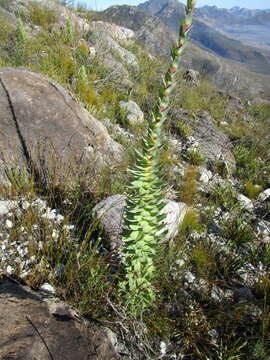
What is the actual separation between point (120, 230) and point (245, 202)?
8.09 feet

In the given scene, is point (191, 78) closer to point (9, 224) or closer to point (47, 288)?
point (9, 224)

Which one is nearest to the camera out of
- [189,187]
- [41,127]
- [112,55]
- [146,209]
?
[146,209]

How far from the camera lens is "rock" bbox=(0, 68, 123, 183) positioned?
3.17 meters

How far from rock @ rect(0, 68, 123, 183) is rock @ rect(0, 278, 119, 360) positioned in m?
1.71

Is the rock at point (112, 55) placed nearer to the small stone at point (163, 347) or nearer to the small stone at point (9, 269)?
the small stone at point (9, 269)

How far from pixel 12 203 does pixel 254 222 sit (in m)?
3.50

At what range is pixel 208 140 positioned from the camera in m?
5.89

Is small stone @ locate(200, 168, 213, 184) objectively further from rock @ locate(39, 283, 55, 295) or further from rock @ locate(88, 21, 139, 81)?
rock @ locate(88, 21, 139, 81)

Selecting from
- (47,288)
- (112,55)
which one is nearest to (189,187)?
(47,288)

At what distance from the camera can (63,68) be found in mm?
6012

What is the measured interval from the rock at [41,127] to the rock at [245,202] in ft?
7.37

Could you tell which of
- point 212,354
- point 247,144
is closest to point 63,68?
point 247,144

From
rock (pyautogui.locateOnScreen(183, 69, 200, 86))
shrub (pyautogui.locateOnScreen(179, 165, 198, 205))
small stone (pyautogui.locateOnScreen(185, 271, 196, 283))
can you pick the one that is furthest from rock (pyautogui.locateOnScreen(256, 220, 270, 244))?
→ rock (pyautogui.locateOnScreen(183, 69, 200, 86))

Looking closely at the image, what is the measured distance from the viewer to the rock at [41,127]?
317 cm
